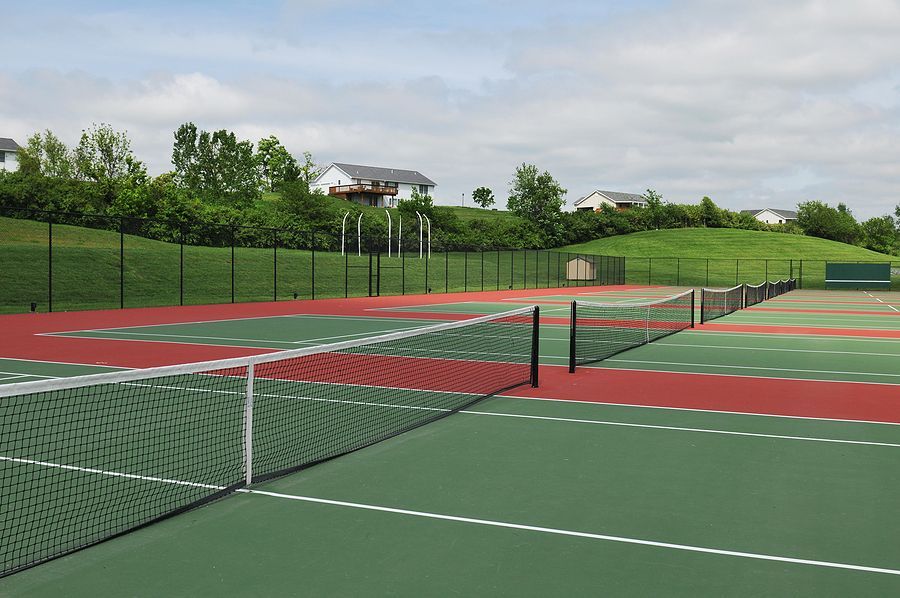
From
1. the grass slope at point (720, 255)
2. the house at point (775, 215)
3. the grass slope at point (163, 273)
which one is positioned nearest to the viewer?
the grass slope at point (163, 273)

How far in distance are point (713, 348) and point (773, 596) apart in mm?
13207

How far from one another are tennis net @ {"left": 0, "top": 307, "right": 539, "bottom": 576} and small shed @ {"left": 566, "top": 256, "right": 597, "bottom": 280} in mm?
52301

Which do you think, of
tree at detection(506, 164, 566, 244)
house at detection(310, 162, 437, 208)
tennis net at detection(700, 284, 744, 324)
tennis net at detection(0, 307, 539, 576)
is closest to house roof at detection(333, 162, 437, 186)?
house at detection(310, 162, 437, 208)

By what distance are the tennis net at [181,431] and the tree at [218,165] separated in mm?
82916

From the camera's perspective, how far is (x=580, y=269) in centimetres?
6469

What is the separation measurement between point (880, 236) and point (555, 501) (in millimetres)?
132900

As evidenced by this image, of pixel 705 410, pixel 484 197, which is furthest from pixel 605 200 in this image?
pixel 705 410

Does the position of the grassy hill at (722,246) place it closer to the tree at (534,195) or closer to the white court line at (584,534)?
the tree at (534,195)

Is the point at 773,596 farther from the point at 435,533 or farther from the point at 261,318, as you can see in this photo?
the point at 261,318

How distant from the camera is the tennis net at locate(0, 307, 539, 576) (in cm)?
521

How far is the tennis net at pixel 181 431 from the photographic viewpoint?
5211 millimetres

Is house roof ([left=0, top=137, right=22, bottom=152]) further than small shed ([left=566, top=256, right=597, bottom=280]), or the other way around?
house roof ([left=0, top=137, right=22, bottom=152])

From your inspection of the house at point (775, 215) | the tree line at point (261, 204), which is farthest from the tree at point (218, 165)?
the house at point (775, 215)

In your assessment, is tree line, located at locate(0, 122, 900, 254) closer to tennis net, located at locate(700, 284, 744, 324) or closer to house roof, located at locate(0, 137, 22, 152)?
tennis net, located at locate(700, 284, 744, 324)
